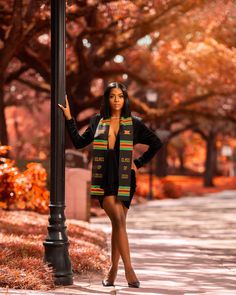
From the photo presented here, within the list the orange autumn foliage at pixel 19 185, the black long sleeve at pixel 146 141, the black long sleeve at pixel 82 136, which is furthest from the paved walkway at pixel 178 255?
the orange autumn foliage at pixel 19 185

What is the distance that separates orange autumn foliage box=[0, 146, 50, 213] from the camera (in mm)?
14547

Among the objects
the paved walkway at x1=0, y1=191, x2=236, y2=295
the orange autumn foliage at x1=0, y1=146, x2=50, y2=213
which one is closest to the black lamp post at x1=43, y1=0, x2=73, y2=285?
the paved walkway at x1=0, y1=191, x2=236, y2=295

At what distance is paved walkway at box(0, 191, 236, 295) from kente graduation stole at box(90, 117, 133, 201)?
1078 mm

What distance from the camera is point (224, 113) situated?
3688 centimetres

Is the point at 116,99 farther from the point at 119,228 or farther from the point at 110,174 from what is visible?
the point at 119,228

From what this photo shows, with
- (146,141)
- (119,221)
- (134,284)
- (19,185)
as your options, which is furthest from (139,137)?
(19,185)

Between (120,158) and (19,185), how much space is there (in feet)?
22.9

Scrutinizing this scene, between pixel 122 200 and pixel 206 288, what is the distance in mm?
1577

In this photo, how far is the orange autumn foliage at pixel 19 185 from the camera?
14547mm

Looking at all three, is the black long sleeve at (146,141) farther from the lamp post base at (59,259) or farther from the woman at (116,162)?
the lamp post base at (59,259)

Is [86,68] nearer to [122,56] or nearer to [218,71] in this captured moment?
[218,71]

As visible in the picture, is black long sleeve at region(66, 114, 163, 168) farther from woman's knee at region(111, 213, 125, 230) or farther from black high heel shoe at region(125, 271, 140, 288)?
black high heel shoe at region(125, 271, 140, 288)

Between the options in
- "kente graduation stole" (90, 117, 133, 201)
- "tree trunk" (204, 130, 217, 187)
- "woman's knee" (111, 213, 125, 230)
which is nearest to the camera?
"kente graduation stole" (90, 117, 133, 201)

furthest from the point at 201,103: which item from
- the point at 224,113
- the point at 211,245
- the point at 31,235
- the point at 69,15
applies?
the point at 31,235
